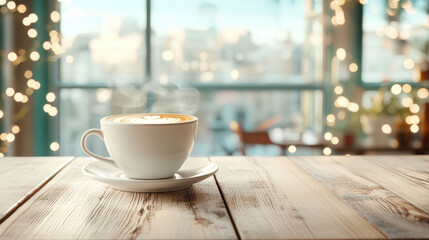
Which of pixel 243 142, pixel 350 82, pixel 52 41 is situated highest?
pixel 52 41

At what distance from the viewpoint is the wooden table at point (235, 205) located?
499 mm

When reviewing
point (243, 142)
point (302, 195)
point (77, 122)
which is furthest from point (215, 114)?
point (302, 195)

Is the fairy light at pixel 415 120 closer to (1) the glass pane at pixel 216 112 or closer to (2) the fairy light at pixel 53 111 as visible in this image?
(1) the glass pane at pixel 216 112

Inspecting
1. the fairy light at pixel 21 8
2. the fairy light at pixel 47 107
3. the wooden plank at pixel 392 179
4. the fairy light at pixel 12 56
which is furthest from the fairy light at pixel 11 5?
the wooden plank at pixel 392 179

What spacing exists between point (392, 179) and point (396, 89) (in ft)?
8.78

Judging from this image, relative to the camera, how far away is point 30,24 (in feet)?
9.79

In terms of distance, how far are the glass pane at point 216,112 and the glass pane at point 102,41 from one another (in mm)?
118

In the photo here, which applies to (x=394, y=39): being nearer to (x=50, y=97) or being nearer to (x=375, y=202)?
(x=50, y=97)

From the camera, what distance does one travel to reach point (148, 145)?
666mm

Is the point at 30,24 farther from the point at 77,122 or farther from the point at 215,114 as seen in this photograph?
the point at 215,114

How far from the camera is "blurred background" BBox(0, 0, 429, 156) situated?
10.2ft

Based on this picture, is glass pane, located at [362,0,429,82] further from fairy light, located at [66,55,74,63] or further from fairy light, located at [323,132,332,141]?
fairy light, located at [66,55,74,63]

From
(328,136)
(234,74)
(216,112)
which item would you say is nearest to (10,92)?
(216,112)

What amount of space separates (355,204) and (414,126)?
2.66 metres
